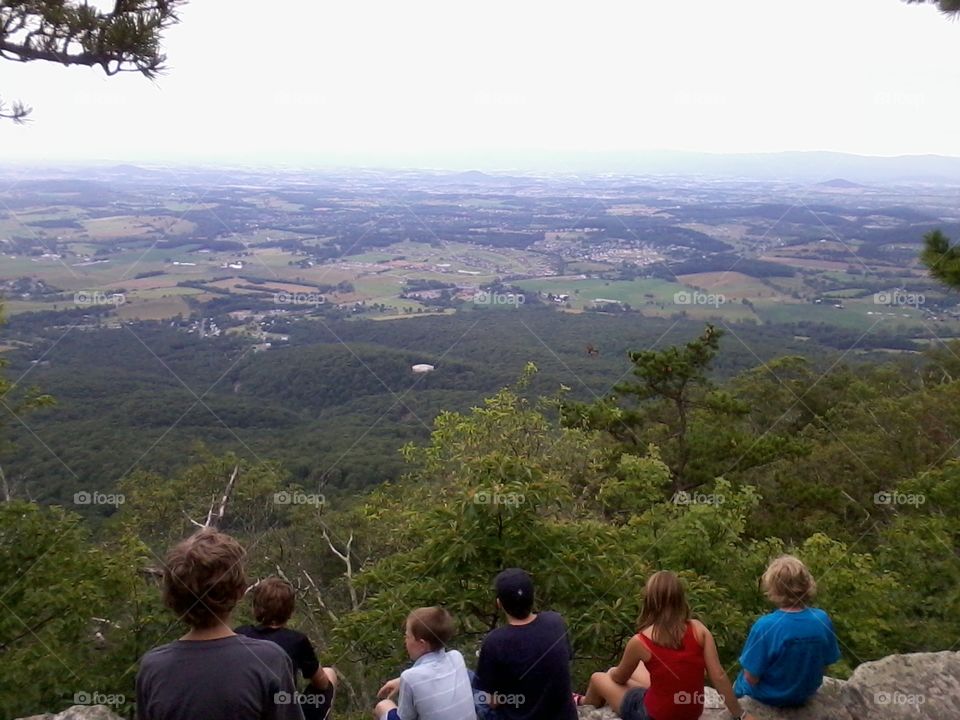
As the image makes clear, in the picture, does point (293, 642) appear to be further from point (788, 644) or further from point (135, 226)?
point (135, 226)

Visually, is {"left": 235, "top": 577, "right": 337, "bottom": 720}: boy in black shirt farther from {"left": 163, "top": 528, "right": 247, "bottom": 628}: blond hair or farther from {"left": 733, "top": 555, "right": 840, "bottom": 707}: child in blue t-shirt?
{"left": 733, "top": 555, "right": 840, "bottom": 707}: child in blue t-shirt

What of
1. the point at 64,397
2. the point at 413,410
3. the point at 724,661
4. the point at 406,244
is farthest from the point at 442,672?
the point at 406,244

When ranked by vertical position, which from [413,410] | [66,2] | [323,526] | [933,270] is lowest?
[413,410]

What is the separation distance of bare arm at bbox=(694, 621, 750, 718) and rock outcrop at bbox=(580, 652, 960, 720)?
0.68 feet

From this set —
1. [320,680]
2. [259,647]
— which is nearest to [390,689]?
[320,680]

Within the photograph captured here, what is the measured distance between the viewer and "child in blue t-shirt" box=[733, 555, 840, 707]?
3.26 m

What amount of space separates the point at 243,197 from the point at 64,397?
12936 millimetres

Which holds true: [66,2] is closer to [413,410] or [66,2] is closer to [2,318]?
[2,318]

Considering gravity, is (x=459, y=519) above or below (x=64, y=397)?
above

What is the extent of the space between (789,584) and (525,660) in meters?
1.29

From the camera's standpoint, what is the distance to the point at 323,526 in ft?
37.0

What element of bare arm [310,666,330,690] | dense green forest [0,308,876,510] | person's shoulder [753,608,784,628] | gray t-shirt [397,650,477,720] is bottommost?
dense green forest [0,308,876,510]

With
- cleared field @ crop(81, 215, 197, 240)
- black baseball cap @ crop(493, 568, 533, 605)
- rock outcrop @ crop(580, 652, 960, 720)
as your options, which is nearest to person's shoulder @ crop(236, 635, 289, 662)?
black baseball cap @ crop(493, 568, 533, 605)

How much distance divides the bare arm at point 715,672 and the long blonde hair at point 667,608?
11cm
